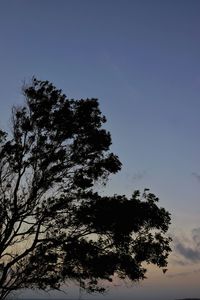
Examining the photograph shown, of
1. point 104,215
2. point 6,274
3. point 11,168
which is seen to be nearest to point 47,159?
point 11,168

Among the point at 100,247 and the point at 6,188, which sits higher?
the point at 6,188

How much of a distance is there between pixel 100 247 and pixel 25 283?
4.43 meters

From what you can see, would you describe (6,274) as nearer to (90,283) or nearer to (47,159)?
(90,283)

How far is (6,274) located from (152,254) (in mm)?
7939

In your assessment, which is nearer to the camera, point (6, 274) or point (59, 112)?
point (6, 274)

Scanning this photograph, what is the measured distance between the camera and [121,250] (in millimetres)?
24438

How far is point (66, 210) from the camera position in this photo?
80.7 ft

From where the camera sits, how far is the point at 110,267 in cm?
2380

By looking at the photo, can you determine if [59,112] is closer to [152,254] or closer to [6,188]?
[6,188]

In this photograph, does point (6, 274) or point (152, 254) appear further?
point (152, 254)

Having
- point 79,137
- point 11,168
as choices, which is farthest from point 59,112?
point 11,168

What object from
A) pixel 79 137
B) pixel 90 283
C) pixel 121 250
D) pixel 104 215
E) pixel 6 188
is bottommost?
pixel 90 283

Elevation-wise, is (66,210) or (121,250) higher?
(66,210)

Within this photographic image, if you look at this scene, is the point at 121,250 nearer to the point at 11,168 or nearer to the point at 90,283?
the point at 90,283
